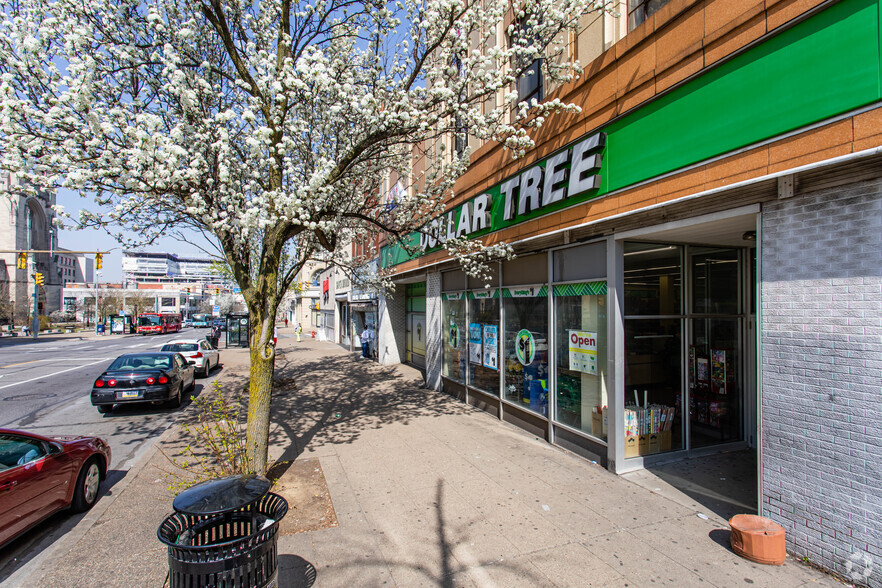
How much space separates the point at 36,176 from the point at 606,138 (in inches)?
268

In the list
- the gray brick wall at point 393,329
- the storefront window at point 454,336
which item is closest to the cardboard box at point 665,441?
the storefront window at point 454,336

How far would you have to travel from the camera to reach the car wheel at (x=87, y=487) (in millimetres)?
5570

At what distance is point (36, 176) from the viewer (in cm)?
471

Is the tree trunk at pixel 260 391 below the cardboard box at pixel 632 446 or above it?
above

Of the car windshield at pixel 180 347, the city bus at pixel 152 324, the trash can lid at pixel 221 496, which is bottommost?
the city bus at pixel 152 324

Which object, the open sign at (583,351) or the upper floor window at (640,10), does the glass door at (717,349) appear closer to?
the open sign at (583,351)

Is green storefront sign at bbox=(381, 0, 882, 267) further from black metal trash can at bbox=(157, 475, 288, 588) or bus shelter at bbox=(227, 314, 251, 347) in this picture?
bus shelter at bbox=(227, 314, 251, 347)

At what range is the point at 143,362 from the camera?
12.0 m

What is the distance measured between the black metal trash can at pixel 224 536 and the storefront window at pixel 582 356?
16.4 ft

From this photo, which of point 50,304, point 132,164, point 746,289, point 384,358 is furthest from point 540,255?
point 50,304

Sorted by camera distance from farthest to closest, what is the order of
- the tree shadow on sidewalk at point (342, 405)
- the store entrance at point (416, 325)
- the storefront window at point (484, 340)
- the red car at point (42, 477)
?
the store entrance at point (416, 325), the storefront window at point (484, 340), the tree shadow on sidewalk at point (342, 405), the red car at point (42, 477)

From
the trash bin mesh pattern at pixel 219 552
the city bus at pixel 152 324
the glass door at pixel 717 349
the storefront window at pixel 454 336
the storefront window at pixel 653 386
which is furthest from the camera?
the city bus at pixel 152 324

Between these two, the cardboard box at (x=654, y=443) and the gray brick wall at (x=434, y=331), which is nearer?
the cardboard box at (x=654, y=443)

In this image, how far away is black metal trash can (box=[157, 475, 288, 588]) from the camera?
8.45 feet
